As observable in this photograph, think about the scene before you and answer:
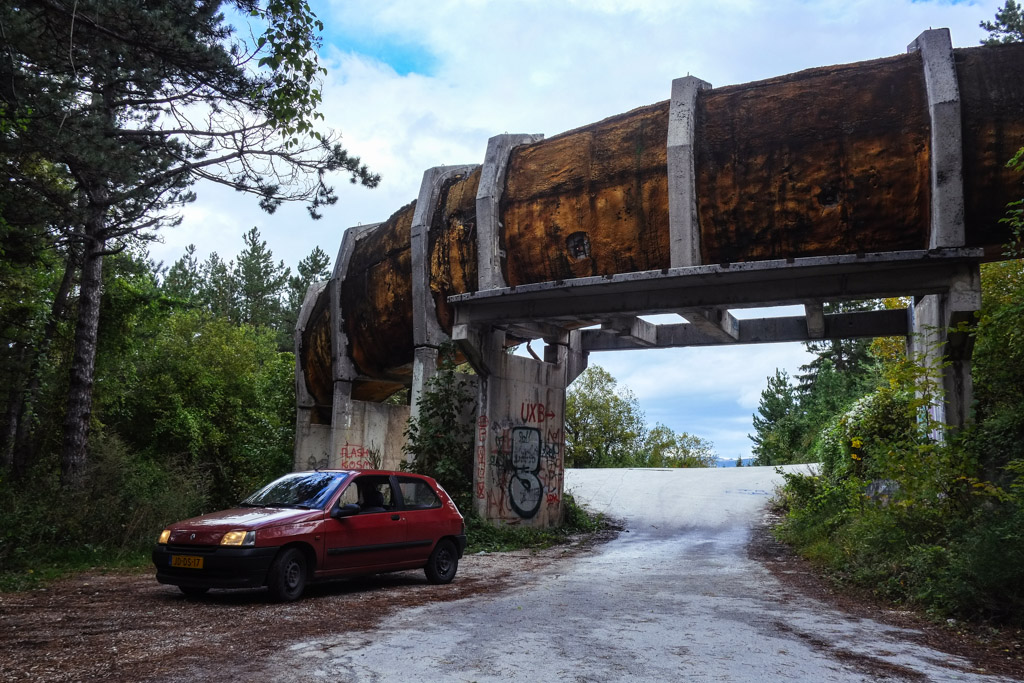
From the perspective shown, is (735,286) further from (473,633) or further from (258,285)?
(258,285)

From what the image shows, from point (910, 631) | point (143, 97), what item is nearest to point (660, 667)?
point (910, 631)

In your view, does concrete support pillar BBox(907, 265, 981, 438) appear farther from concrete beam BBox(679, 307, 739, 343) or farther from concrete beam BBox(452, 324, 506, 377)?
concrete beam BBox(452, 324, 506, 377)

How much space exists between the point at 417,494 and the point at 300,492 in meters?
1.59

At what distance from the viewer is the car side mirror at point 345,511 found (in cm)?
912

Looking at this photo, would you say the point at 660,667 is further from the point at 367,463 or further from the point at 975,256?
the point at 367,463

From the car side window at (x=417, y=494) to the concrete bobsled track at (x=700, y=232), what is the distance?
5.04 meters

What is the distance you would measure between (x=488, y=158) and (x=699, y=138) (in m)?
4.50

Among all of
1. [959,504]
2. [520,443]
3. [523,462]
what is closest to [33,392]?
[520,443]

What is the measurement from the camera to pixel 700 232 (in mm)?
13344

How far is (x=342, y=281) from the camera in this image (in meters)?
21.1

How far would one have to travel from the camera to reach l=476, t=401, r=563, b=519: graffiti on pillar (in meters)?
16.8

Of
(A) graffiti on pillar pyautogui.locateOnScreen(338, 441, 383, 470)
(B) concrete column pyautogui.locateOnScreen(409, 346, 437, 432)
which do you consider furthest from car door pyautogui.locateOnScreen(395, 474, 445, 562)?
(A) graffiti on pillar pyautogui.locateOnScreen(338, 441, 383, 470)

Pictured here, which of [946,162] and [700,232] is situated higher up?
[946,162]

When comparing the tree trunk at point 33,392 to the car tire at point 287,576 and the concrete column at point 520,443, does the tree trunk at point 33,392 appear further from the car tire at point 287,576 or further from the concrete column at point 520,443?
the car tire at point 287,576
